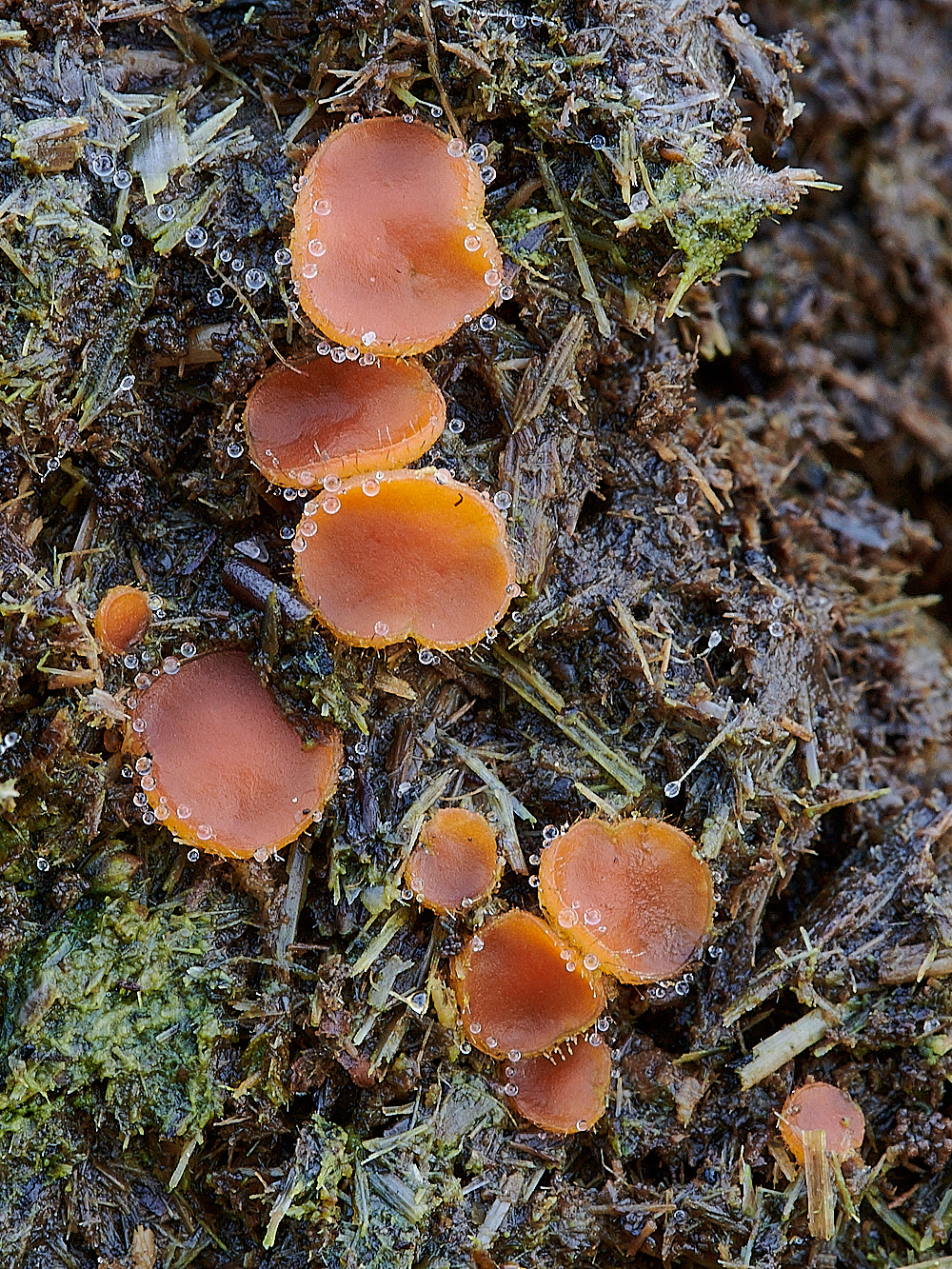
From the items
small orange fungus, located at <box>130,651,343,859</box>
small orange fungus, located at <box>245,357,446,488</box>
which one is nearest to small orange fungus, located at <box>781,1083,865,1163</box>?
small orange fungus, located at <box>130,651,343,859</box>

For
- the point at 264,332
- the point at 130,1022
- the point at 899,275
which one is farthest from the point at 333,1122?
the point at 899,275

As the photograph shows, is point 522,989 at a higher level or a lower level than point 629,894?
lower

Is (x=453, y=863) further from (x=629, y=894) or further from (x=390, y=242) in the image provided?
(x=390, y=242)

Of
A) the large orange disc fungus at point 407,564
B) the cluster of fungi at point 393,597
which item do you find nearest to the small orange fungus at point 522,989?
the cluster of fungi at point 393,597

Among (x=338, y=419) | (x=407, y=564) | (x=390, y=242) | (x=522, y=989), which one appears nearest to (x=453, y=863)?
(x=522, y=989)

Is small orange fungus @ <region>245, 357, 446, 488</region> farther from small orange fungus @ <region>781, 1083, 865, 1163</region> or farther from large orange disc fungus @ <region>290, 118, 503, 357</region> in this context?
small orange fungus @ <region>781, 1083, 865, 1163</region>
